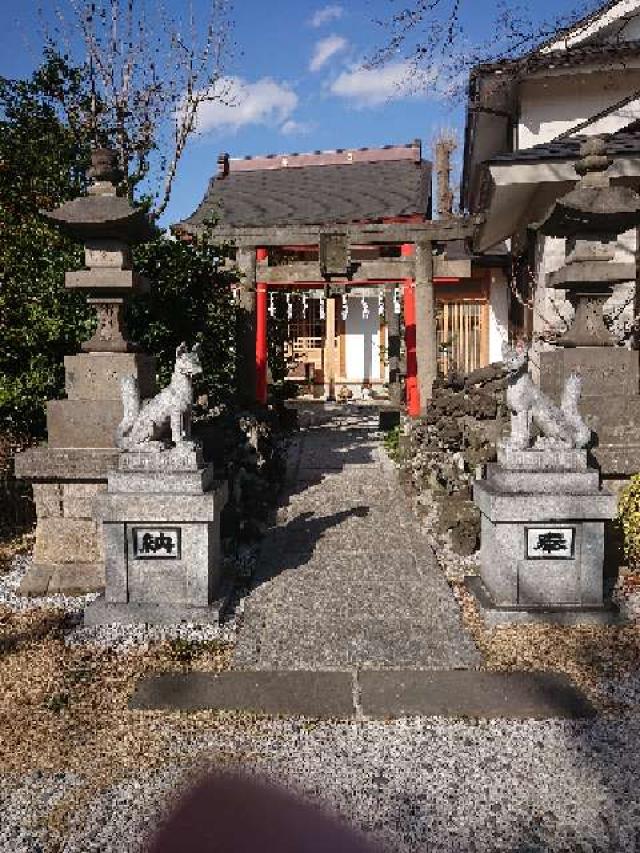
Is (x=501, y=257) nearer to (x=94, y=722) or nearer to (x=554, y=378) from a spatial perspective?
(x=554, y=378)

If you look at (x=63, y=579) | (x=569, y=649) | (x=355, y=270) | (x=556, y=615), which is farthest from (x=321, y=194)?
(x=569, y=649)

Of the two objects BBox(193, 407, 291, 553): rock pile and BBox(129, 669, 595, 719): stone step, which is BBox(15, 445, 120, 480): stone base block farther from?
BBox(129, 669, 595, 719): stone step

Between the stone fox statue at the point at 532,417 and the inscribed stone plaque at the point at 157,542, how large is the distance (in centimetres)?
251

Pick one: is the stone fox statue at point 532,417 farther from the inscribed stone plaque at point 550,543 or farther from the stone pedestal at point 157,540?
the stone pedestal at point 157,540

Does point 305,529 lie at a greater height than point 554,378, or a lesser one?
lesser

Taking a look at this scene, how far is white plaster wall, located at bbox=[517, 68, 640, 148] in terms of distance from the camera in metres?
9.23

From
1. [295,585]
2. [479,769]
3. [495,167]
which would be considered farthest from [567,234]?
[479,769]

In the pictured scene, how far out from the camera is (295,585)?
194 inches

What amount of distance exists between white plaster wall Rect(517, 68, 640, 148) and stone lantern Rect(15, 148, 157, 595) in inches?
286

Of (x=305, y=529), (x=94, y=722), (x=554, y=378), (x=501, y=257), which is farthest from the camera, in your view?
(x=501, y=257)

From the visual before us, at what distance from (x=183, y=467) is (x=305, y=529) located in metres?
2.31

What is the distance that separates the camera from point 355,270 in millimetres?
9062

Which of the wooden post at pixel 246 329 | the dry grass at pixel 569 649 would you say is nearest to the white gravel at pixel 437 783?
the dry grass at pixel 569 649

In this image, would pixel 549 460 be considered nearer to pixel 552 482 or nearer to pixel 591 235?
pixel 552 482
